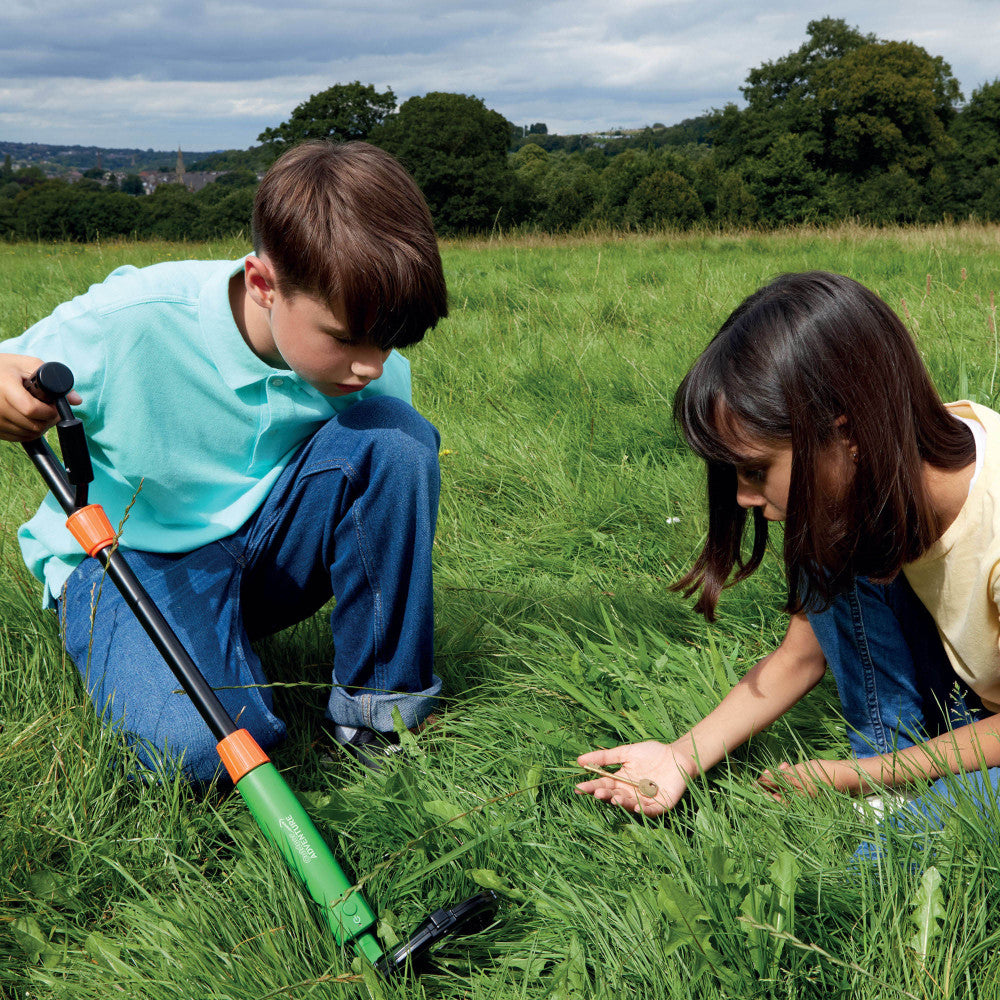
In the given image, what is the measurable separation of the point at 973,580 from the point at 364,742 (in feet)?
3.85

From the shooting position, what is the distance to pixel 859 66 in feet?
120

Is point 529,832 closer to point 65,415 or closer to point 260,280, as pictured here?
point 65,415

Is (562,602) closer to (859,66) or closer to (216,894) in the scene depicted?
(216,894)

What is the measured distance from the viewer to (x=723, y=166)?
118 feet

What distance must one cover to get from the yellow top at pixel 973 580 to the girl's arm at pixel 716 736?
0.24 metres

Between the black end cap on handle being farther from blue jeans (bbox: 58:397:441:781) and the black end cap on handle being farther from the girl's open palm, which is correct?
the girl's open palm

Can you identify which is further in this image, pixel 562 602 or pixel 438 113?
pixel 438 113

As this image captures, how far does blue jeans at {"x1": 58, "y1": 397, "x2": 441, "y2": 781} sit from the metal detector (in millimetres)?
271

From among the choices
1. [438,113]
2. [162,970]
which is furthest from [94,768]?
[438,113]

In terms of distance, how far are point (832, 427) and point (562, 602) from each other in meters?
1.02

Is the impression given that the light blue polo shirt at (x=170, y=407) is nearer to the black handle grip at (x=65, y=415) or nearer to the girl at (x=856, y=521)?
the black handle grip at (x=65, y=415)

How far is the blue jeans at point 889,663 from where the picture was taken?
1454mm

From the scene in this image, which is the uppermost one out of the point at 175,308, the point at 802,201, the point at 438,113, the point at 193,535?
the point at 438,113

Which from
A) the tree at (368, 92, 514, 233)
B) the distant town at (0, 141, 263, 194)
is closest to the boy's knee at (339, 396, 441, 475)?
the tree at (368, 92, 514, 233)
